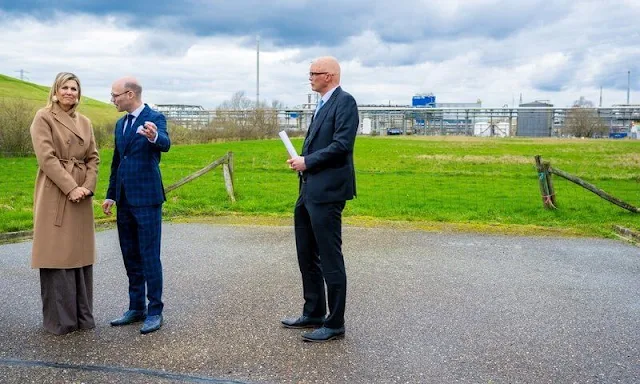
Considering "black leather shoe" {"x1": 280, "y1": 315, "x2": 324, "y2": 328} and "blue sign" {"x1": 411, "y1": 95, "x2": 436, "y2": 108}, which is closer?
"black leather shoe" {"x1": 280, "y1": 315, "x2": 324, "y2": 328}

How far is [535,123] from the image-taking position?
102188 millimetres

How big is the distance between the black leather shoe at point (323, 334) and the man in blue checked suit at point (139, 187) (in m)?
1.26

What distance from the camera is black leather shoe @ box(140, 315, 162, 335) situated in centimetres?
491

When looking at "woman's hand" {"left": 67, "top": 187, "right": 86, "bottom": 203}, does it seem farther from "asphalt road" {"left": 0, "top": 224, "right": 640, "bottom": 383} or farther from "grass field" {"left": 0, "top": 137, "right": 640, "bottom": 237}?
"grass field" {"left": 0, "top": 137, "right": 640, "bottom": 237}

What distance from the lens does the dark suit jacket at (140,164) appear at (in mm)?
4984

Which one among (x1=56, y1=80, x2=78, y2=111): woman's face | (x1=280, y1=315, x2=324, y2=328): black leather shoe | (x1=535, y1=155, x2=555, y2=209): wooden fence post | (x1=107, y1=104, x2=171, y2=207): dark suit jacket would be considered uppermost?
(x1=56, y1=80, x2=78, y2=111): woman's face

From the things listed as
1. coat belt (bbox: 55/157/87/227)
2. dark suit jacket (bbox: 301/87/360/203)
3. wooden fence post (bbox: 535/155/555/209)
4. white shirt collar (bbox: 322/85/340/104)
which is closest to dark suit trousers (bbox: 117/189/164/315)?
coat belt (bbox: 55/157/87/227)

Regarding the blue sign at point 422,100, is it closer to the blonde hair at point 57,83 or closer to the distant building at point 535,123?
the distant building at point 535,123

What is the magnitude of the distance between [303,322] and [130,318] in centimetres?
146

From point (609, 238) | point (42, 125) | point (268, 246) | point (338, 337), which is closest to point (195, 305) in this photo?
point (338, 337)

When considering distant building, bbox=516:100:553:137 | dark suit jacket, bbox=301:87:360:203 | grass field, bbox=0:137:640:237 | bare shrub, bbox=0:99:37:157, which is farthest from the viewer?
distant building, bbox=516:100:553:137

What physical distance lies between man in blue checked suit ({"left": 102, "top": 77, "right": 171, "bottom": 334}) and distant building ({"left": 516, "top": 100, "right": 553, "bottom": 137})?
10161cm

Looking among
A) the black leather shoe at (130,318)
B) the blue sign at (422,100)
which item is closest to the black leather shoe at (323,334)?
the black leather shoe at (130,318)

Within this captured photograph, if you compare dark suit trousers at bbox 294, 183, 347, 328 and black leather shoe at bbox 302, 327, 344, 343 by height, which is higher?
dark suit trousers at bbox 294, 183, 347, 328
